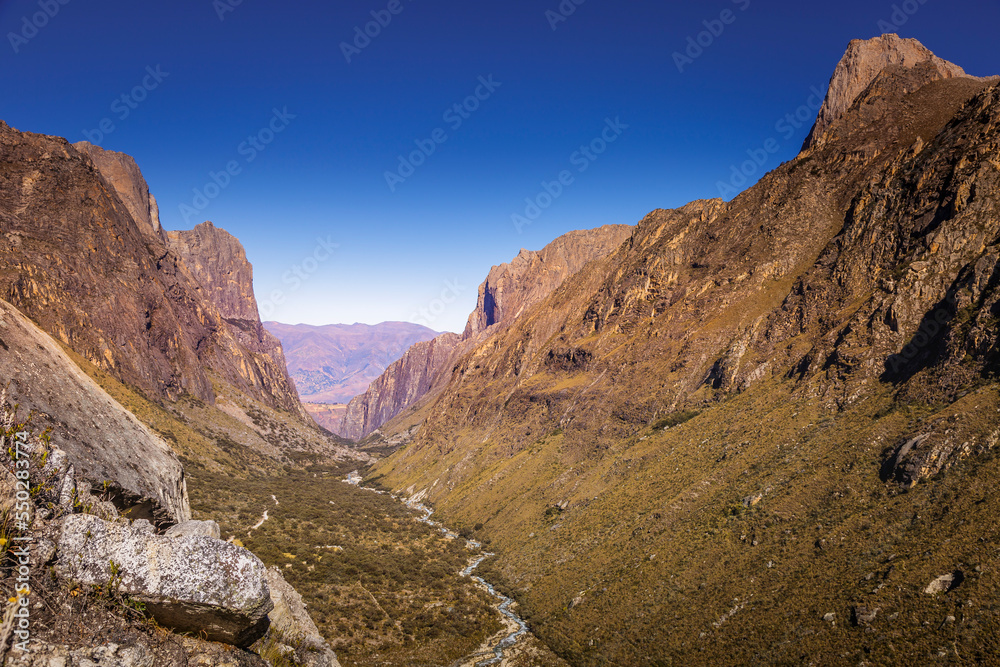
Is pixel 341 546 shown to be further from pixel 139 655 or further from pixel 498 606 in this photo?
pixel 139 655

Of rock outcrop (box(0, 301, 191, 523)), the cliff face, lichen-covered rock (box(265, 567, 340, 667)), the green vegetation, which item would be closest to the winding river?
the green vegetation

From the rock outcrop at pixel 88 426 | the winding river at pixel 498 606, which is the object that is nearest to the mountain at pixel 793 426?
the winding river at pixel 498 606

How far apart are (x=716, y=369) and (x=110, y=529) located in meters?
77.7

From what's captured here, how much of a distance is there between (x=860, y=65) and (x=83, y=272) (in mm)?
176707

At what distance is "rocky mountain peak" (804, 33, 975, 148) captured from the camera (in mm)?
103375

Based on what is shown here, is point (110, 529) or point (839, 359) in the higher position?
point (110, 529)

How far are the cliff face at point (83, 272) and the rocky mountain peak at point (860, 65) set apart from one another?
6132 inches

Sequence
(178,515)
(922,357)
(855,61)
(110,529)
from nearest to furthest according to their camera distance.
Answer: (110,529)
(178,515)
(922,357)
(855,61)

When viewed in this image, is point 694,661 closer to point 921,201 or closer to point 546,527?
point 546,527

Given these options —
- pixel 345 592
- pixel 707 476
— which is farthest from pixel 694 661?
pixel 345 592

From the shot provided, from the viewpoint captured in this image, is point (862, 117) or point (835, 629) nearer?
point (835, 629)

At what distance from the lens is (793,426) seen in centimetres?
5384

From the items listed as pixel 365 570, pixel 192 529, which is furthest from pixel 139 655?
pixel 365 570

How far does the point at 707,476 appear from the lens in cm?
5559
